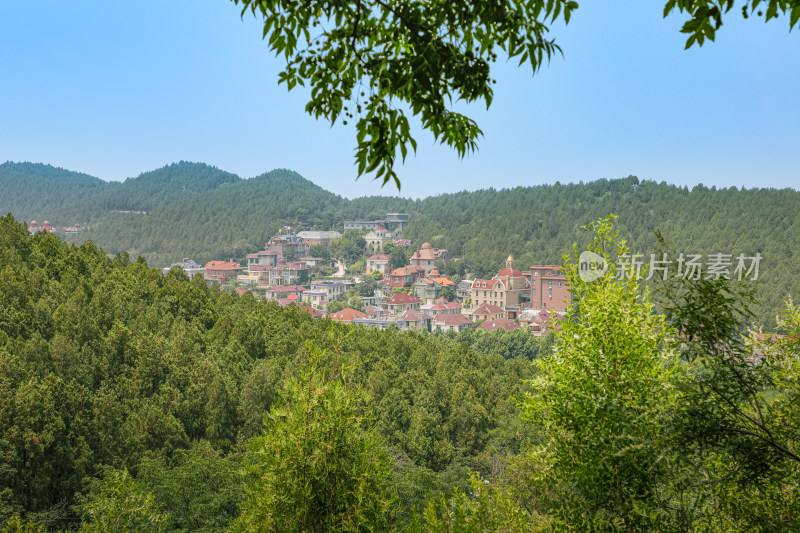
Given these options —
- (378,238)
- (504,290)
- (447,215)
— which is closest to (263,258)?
(378,238)

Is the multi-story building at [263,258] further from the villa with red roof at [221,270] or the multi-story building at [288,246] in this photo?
the villa with red roof at [221,270]

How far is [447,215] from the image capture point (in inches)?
3383

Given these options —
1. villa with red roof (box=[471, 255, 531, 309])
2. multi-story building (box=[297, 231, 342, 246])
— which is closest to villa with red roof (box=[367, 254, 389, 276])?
multi-story building (box=[297, 231, 342, 246])

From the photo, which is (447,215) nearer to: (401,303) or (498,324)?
(401,303)

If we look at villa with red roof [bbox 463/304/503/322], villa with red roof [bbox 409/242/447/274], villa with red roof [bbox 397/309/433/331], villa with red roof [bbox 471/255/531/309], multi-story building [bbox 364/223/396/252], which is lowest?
villa with red roof [bbox 397/309/433/331]

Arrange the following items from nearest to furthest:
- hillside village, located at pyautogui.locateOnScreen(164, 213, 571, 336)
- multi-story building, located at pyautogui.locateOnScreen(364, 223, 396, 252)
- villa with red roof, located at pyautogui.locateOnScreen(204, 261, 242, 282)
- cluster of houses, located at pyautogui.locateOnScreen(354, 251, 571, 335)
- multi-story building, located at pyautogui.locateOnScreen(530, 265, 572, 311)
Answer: cluster of houses, located at pyautogui.locateOnScreen(354, 251, 571, 335) < hillside village, located at pyautogui.locateOnScreen(164, 213, 571, 336) < multi-story building, located at pyautogui.locateOnScreen(530, 265, 572, 311) < villa with red roof, located at pyautogui.locateOnScreen(204, 261, 242, 282) < multi-story building, located at pyautogui.locateOnScreen(364, 223, 396, 252)

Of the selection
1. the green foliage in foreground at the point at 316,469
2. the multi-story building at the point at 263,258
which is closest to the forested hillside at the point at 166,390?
the green foliage in foreground at the point at 316,469

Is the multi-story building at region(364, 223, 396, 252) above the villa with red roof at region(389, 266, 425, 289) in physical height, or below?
above

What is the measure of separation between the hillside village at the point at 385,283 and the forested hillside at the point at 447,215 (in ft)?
15.7

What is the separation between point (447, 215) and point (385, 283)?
2422 cm

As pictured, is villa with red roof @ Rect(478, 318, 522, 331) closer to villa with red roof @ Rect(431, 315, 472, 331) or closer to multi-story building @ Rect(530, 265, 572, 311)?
villa with red roof @ Rect(431, 315, 472, 331)

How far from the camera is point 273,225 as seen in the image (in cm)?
8650

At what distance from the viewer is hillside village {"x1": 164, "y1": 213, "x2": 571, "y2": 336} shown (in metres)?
49.6

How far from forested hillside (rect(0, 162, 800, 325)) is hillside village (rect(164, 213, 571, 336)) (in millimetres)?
4800
